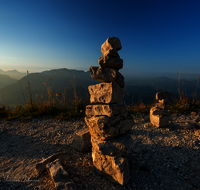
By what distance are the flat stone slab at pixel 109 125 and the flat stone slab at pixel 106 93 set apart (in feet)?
1.19

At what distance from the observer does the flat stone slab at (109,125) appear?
2293mm

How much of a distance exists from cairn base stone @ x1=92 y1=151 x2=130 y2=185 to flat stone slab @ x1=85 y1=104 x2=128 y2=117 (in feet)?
2.82

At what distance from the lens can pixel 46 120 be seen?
573 cm

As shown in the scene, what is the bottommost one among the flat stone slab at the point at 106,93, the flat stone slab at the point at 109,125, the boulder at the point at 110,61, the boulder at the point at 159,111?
the boulder at the point at 159,111

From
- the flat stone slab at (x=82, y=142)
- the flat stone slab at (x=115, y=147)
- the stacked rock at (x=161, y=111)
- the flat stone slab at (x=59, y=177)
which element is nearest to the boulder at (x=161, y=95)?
the stacked rock at (x=161, y=111)

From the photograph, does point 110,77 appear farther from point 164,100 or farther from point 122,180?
point 164,100

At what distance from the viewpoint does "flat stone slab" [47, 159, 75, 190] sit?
6.30 ft

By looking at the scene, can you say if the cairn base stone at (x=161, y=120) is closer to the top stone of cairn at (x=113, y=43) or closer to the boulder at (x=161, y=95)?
the boulder at (x=161, y=95)

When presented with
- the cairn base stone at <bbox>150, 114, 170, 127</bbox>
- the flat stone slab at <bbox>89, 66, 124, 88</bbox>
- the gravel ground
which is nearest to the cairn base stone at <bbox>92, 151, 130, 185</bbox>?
the gravel ground

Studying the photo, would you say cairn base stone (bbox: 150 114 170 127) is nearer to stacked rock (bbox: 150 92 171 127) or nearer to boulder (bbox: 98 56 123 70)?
stacked rock (bbox: 150 92 171 127)

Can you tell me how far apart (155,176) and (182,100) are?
6.33 metres

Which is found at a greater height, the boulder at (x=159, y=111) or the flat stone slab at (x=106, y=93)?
the flat stone slab at (x=106, y=93)

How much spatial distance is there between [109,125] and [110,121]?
8 centimetres

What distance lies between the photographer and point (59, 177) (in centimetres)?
Answer: 208
